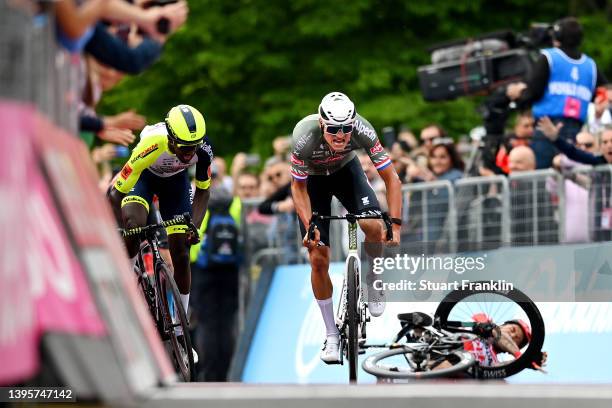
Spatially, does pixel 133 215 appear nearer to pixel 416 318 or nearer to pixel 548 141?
pixel 416 318

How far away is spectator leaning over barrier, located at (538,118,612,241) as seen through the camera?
11969mm

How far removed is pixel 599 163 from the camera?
40.1ft

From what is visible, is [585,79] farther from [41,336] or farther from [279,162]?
[41,336]

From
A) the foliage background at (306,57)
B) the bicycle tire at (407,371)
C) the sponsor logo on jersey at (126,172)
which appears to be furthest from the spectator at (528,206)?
the foliage background at (306,57)

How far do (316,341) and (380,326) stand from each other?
1874mm

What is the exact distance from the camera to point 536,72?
12820 mm

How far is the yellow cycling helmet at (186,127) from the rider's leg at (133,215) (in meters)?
0.94

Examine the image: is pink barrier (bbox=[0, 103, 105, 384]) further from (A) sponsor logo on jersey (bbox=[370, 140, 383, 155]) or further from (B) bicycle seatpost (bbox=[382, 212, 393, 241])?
(A) sponsor logo on jersey (bbox=[370, 140, 383, 155])

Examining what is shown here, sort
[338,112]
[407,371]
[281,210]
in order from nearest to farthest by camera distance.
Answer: [407,371]
[338,112]
[281,210]

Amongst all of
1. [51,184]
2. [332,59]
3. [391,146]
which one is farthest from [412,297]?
[332,59]

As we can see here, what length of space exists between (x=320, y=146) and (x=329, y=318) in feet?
4.73

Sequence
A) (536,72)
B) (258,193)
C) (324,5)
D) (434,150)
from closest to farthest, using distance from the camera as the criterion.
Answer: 1. (536,72)
2. (434,150)
3. (258,193)
4. (324,5)

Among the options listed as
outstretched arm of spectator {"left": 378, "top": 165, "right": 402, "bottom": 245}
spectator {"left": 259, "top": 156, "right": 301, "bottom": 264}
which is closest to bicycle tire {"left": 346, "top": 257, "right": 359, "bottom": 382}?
outstretched arm of spectator {"left": 378, "top": 165, "right": 402, "bottom": 245}

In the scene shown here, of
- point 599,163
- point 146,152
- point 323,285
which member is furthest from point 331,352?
point 599,163
